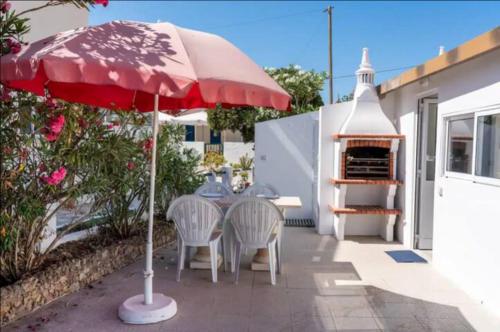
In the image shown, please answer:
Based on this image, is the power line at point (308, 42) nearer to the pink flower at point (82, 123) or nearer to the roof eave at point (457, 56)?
the roof eave at point (457, 56)

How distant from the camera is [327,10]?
1925cm

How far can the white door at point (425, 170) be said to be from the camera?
6.56 m

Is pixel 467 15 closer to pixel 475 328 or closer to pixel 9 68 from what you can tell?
pixel 475 328

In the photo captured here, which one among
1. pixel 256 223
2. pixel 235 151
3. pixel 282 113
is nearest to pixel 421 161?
pixel 256 223

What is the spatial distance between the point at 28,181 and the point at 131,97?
1.59 meters

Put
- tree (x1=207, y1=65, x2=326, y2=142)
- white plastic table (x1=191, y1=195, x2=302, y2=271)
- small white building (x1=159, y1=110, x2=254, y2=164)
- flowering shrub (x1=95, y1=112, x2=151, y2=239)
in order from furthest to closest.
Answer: tree (x1=207, y1=65, x2=326, y2=142), small white building (x1=159, y1=110, x2=254, y2=164), white plastic table (x1=191, y1=195, x2=302, y2=271), flowering shrub (x1=95, y1=112, x2=151, y2=239)

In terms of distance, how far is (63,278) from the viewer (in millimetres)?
4480

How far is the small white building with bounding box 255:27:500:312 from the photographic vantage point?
4.43m

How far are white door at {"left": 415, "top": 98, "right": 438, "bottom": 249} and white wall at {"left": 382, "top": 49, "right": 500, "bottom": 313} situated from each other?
0.32 meters

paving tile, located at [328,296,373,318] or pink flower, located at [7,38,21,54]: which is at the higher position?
pink flower, located at [7,38,21,54]

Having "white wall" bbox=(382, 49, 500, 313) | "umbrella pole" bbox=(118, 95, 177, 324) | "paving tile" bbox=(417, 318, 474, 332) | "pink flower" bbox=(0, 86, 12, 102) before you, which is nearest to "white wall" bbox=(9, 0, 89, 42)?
"pink flower" bbox=(0, 86, 12, 102)

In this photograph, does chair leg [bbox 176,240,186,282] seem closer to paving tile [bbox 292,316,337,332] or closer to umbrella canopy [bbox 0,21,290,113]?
paving tile [bbox 292,316,337,332]

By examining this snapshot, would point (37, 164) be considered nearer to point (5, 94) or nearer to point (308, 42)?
point (5, 94)

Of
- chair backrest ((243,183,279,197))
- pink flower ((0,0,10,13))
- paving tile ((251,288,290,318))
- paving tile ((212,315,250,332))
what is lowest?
paving tile ((212,315,250,332))
